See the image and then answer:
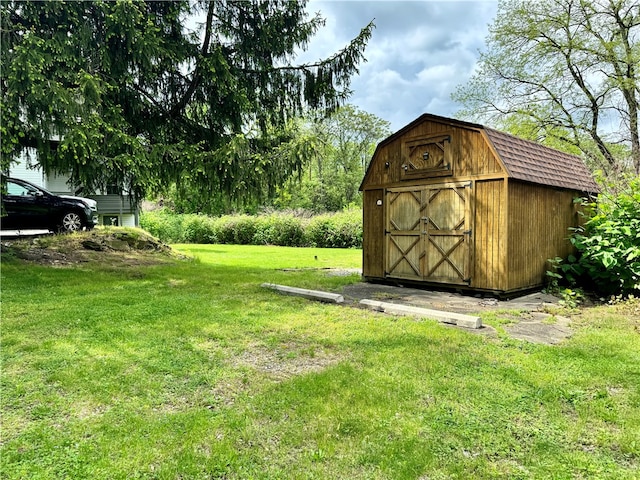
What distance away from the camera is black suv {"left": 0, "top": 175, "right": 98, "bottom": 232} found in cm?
982

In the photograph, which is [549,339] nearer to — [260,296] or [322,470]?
[322,470]

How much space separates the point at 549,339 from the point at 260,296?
4.16 meters

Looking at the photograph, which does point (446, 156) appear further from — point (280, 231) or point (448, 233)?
point (280, 231)

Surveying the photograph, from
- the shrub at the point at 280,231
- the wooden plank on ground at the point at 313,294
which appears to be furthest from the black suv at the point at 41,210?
the shrub at the point at 280,231

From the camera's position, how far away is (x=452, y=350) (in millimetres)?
3932

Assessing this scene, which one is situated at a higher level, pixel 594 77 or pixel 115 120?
pixel 594 77

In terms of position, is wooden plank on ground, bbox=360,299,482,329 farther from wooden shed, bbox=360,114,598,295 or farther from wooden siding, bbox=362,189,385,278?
wooden siding, bbox=362,189,385,278

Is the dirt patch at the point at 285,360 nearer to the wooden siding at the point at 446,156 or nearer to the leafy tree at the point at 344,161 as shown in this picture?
the wooden siding at the point at 446,156

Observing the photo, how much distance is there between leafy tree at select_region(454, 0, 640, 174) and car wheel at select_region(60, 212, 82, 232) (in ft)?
54.6

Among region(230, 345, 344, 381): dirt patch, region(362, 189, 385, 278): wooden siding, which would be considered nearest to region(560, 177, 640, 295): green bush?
region(362, 189, 385, 278): wooden siding

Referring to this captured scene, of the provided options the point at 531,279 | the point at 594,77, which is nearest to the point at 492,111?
the point at 594,77

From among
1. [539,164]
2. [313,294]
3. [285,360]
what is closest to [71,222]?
[313,294]

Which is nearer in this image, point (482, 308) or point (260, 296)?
point (482, 308)

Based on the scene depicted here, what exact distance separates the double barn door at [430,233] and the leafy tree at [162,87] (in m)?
2.43
